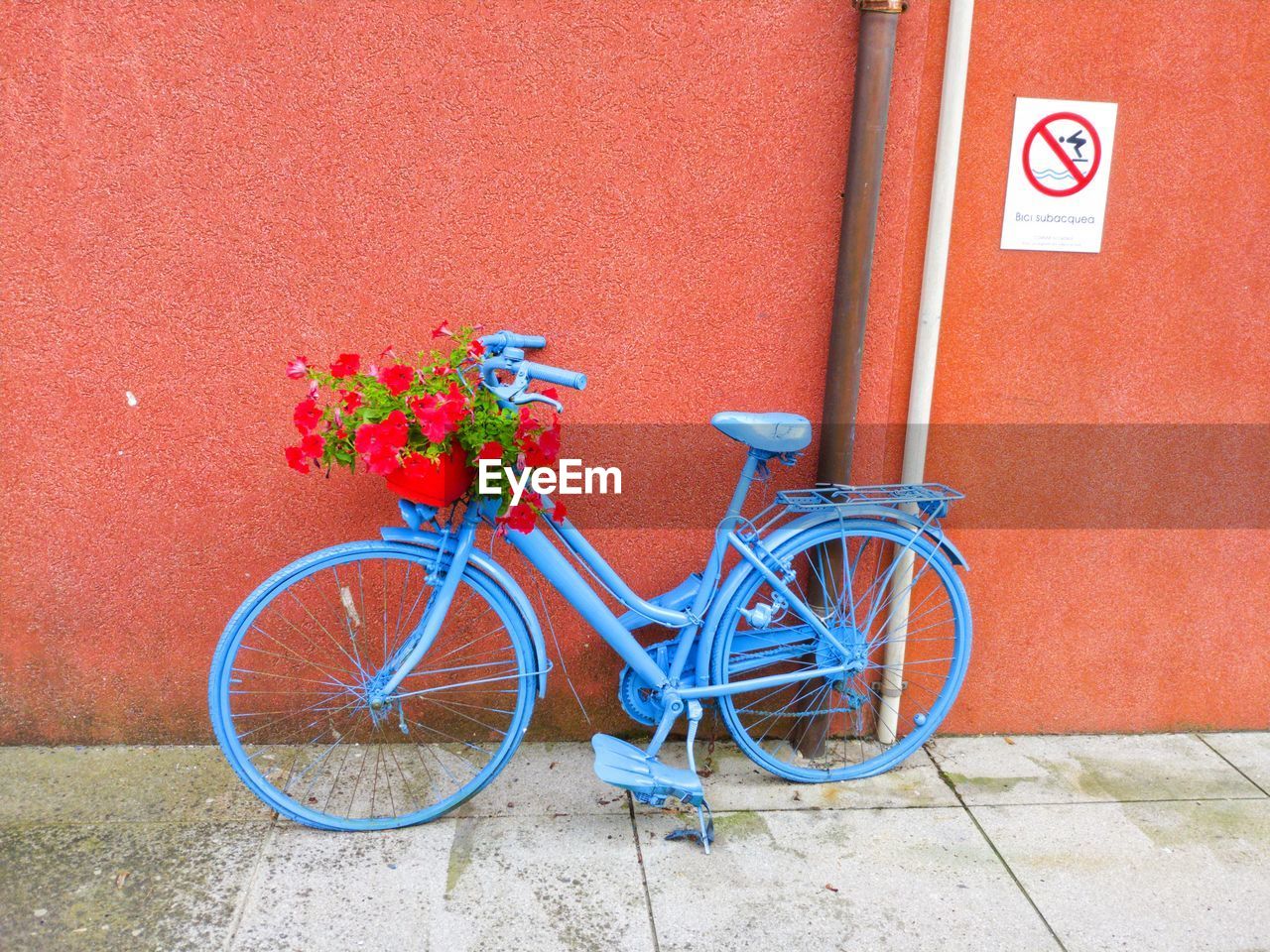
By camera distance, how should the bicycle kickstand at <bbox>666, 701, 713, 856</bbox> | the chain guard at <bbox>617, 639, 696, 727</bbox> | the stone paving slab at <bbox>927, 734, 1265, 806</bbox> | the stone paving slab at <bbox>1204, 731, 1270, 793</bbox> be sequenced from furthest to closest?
the stone paving slab at <bbox>1204, 731, 1270, 793</bbox>
the stone paving slab at <bbox>927, 734, 1265, 806</bbox>
the chain guard at <bbox>617, 639, 696, 727</bbox>
the bicycle kickstand at <bbox>666, 701, 713, 856</bbox>

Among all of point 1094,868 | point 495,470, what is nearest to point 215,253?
point 495,470

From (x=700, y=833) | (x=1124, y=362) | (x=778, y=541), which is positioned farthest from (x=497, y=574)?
(x=1124, y=362)

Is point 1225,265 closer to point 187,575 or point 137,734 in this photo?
point 187,575

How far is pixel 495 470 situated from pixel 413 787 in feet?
3.79

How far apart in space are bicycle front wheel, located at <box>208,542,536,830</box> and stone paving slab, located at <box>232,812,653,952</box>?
19 centimetres

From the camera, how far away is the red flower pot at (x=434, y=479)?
2535 mm

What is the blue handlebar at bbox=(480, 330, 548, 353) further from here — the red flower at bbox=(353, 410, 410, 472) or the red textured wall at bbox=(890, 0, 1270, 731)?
the red textured wall at bbox=(890, 0, 1270, 731)

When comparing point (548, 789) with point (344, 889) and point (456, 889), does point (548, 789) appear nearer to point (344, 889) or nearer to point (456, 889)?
point (456, 889)

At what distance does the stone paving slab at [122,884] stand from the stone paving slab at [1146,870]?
2.16 m

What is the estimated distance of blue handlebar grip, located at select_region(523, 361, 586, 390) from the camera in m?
2.58

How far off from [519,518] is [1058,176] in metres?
1.97

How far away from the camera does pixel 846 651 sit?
316 cm

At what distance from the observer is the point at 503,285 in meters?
3.13

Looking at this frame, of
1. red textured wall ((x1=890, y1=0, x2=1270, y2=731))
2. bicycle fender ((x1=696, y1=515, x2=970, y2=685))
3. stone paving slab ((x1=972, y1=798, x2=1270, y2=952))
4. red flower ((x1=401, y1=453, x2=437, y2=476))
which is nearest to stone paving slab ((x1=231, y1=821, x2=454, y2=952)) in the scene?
bicycle fender ((x1=696, y1=515, x2=970, y2=685))
